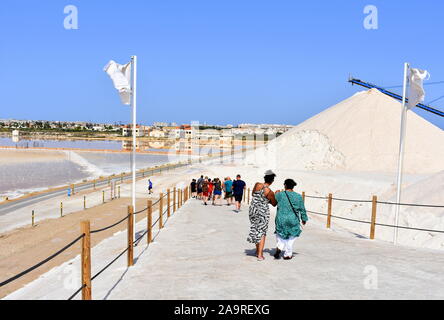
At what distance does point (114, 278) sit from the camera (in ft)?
20.8

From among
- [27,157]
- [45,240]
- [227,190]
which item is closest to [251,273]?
[227,190]

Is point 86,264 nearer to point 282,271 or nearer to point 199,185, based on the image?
point 282,271

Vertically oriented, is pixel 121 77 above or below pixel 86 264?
above

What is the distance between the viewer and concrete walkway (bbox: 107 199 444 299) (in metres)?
5.36

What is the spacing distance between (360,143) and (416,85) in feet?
105

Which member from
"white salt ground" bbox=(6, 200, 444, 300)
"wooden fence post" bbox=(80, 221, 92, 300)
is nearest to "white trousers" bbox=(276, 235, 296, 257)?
"white salt ground" bbox=(6, 200, 444, 300)

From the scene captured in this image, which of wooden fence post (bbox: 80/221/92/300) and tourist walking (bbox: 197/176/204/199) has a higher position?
wooden fence post (bbox: 80/221/92/300)

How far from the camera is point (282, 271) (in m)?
6.51

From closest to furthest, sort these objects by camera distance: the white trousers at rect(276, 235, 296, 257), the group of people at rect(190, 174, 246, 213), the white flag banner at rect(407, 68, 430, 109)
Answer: the white trousers at rect(276, 235, 296, 257)
the white flag banner at rect(407, 68, 430, 109)
the group of people at rect(190, 174, 246, 213)

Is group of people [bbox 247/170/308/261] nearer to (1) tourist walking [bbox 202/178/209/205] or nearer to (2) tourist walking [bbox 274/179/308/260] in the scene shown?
(2) tourist walking [bbox 274/179/308/260]

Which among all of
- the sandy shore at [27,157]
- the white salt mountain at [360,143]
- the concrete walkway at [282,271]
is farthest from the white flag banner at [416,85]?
the sandy shore at [27,157]

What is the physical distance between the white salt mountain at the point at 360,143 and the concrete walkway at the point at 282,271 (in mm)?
30721

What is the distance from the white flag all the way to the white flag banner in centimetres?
792
